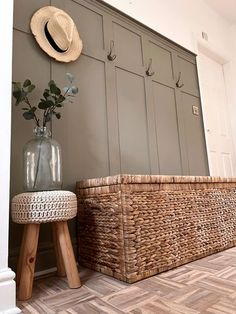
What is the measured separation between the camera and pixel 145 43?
7.40 ft

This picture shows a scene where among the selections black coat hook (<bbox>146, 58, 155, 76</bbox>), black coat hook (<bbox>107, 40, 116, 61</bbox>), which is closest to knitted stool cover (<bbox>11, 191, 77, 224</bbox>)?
black coat hook (<bbox>107, 40, 116, 61</bbox>)

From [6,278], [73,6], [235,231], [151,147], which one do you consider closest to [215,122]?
[151,147]

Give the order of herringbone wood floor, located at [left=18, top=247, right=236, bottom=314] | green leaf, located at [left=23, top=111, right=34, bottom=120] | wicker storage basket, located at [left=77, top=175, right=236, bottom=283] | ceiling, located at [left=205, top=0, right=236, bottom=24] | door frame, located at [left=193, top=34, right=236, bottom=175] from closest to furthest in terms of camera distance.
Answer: herringbone wood floor, located at [left=18, top=247, right=236, bottom=314]
wicker storage basket, located at [left=77, top=175, right=236, bottom=283]
green leaf, located at [left=23, top=111, right=34, bottom=120]
door frame, located at [left=193, top=34, right=236, bottom=175]
ceiling, located at [left=205, top=0, right=236, bottom=24]

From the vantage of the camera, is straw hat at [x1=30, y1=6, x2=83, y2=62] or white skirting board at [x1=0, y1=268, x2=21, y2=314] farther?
straw hat at [x1=30, y1=6, x2=83, y2=62]

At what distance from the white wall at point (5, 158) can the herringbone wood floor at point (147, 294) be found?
92 mm

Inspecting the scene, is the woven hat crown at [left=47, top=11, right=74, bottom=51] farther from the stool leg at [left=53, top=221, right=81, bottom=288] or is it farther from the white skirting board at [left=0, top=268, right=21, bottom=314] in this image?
the white skirting board at [left=0, top=268, right=21, bottom=314]

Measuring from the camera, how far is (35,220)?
1019 millimetres

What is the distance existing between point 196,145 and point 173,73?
0.78m

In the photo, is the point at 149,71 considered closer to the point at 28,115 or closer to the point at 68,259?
the point at 28,115

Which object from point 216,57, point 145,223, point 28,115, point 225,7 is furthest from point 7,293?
point 225,7

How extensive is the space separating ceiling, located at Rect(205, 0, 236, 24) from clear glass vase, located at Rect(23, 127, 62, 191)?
3017 mm

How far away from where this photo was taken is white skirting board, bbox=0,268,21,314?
86cm

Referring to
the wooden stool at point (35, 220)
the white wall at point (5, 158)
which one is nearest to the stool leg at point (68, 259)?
the wooden stool at point (35, 220)

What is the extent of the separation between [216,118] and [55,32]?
86.8 inches
